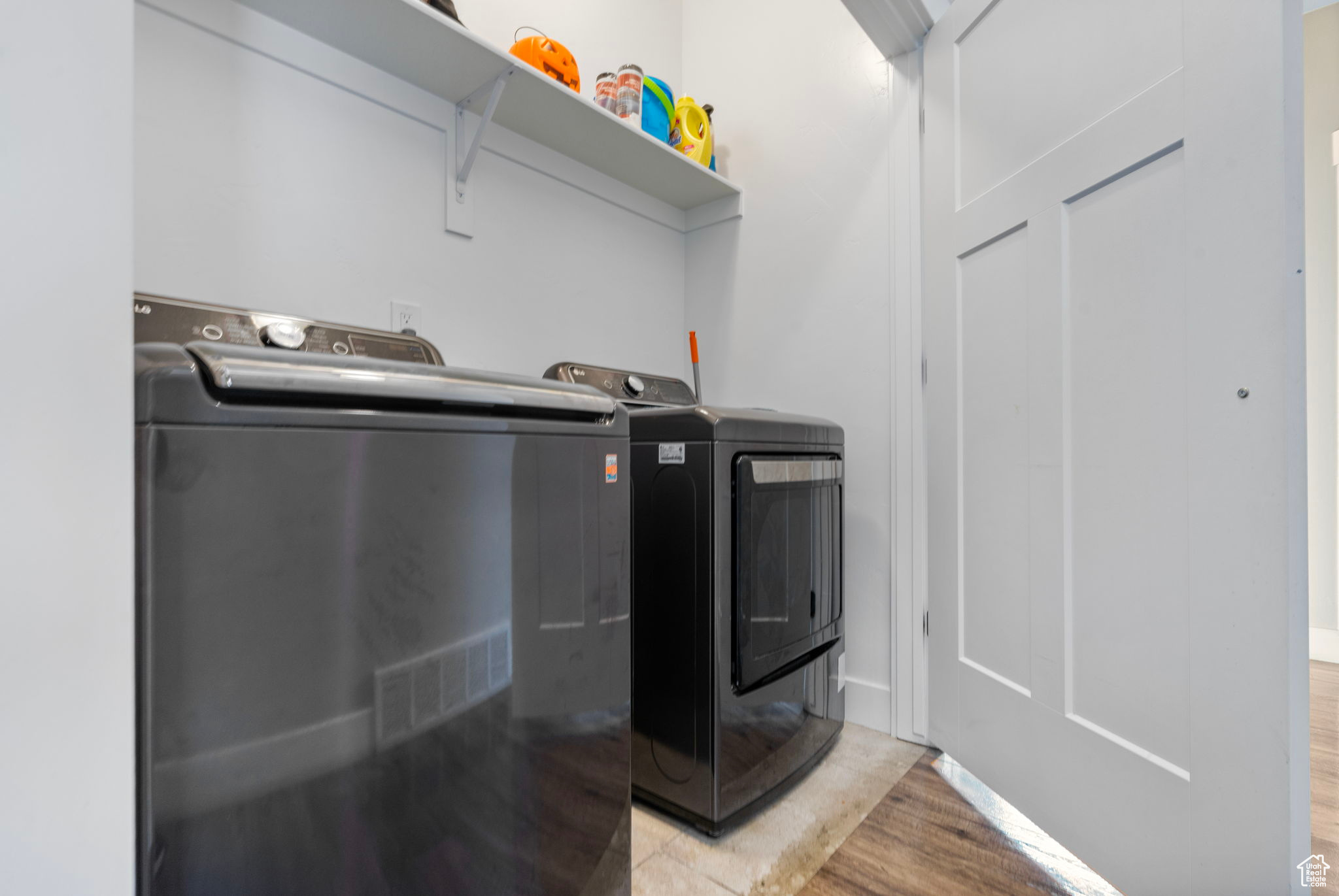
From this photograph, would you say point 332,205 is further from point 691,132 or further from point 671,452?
point 691,132

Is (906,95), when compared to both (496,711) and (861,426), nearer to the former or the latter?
(861,426)

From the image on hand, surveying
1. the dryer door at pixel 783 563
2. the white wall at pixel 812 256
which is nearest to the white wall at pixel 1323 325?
the white wall at pixel 812 256

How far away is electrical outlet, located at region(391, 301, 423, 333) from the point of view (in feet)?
4.92

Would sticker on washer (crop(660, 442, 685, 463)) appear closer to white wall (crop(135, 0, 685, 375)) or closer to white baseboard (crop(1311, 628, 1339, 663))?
white wall (crop(135, 0, 685, 375))

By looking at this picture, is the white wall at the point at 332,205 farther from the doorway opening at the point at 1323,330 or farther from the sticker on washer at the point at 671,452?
the doorway opening at the point at 1323,330

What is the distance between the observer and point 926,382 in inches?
67.5

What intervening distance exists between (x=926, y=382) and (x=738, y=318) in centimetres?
76

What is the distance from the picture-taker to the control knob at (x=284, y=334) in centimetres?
117

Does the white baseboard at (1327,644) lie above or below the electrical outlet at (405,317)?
below

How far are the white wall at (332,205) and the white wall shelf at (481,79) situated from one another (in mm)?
48

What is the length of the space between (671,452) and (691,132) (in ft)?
4.47

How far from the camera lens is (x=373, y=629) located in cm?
68

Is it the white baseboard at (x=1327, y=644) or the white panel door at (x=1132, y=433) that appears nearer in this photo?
the white panel door at (x=1132, y=433)

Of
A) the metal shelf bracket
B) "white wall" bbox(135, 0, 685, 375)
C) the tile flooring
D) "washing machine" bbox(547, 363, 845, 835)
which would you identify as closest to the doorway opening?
the tile flooring
